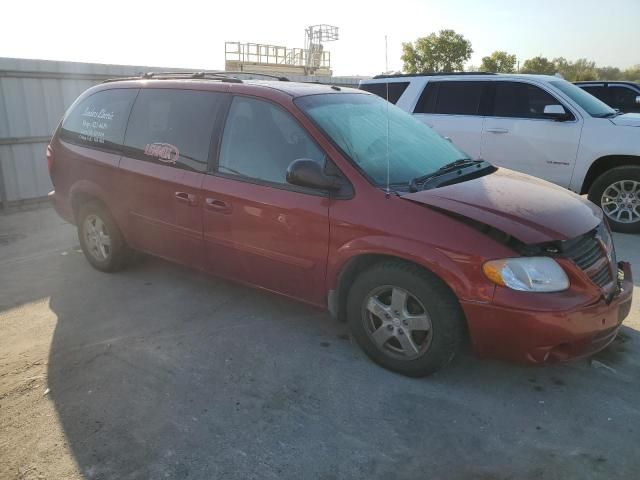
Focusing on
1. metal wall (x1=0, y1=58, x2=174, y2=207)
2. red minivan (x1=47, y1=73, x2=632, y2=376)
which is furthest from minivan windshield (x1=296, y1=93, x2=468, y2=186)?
metal wall (x1=0, y1=58, x2=174, y2=207)

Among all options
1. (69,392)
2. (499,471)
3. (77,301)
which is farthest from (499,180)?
(77,301)

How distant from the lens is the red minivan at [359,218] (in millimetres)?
2807

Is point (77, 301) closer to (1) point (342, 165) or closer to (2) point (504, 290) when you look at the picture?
(1) point (342, 165)

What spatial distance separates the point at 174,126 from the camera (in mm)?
4102

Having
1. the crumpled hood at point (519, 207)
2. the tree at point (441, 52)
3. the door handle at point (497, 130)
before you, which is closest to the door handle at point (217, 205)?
the crumpled hood at point (519, 207)

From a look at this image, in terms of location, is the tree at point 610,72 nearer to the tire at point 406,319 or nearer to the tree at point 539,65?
the tree at point 539,65

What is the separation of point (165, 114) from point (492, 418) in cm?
325

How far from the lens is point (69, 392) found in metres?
3.08

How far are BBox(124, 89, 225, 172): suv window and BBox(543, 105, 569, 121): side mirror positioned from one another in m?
4.49

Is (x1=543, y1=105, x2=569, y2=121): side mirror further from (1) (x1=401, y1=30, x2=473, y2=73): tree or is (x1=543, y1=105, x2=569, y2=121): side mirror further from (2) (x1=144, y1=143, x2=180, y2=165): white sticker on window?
(1) (x1=401, y1=30, x2=473, y2=73): tree

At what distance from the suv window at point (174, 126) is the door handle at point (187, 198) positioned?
0.20m

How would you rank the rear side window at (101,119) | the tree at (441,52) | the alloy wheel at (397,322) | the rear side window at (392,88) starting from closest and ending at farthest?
the alloy wheel at (397,322) → the rear side window at (101,119) → the rear side window at (392,88) → the tree at (441,52)

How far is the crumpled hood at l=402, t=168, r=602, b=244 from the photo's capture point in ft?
9.46

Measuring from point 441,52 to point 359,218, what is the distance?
182ft
